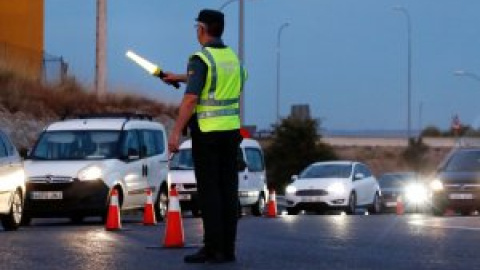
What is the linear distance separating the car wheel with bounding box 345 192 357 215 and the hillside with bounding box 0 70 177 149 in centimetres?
864

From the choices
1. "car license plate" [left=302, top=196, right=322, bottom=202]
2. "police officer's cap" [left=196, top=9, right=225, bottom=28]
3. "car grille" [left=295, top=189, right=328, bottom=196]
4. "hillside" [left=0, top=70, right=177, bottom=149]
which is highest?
"hillside" [left=0, top=70, right=177, bottom=149]

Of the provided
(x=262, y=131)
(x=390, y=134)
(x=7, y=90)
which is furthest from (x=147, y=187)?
(x=390, y=134)

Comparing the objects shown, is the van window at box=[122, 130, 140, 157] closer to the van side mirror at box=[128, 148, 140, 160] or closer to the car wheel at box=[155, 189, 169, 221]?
the van side mirror at box=[128, 148, 140, 160]

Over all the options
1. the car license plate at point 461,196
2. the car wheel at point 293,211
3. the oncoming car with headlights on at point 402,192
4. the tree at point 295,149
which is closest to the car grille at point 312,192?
the car wheel at point 293,211

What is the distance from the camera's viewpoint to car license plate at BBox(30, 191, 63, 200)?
21.2m

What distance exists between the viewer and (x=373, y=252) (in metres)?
11.9

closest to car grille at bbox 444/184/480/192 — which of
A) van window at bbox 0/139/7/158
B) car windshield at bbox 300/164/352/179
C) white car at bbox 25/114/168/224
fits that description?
car windshield at bbox 300/164/352/179

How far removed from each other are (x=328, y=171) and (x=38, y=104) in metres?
10.6

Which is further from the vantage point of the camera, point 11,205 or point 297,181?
point 297,181

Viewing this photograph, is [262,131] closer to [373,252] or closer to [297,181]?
[297,181]

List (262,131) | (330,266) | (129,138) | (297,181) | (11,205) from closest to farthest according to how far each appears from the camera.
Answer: (330,266), (11,205), (129,138), (297,181), (262,131)

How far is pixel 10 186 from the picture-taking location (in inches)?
731

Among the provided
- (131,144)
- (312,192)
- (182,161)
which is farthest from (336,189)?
(131,144)

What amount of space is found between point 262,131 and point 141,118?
57055 mm
